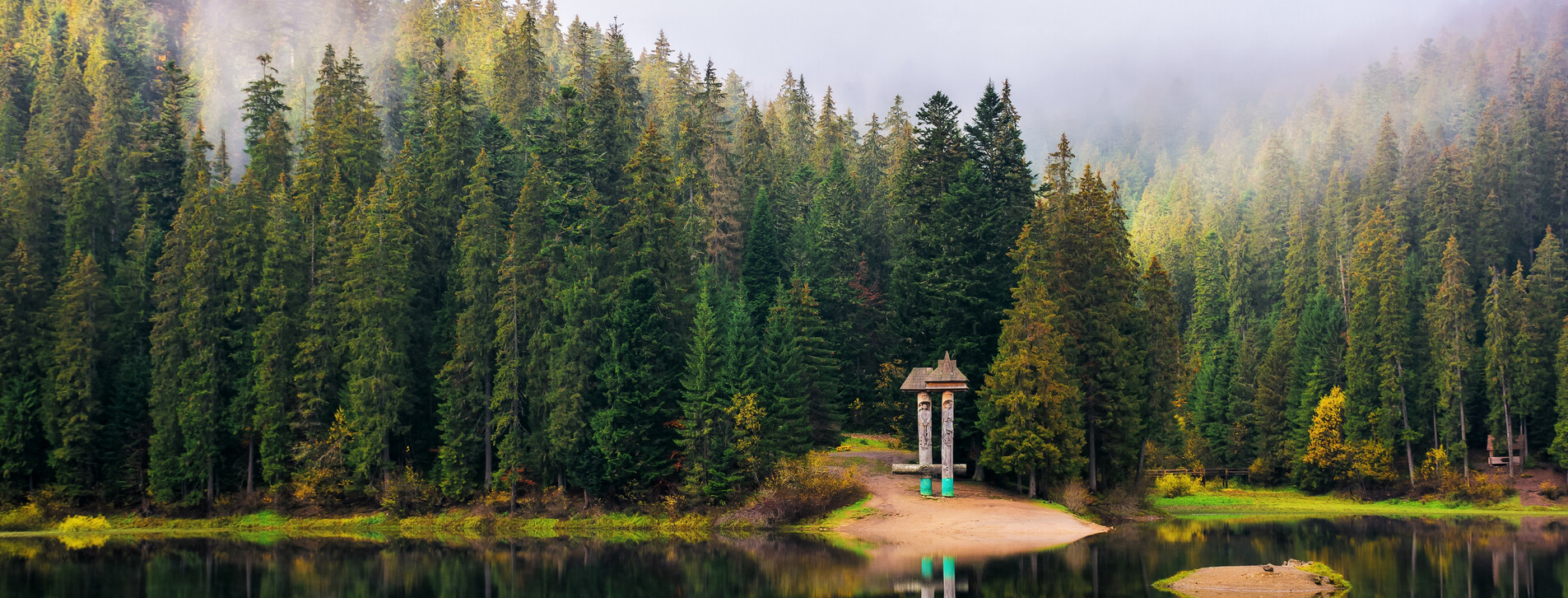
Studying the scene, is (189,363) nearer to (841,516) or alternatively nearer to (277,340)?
(277,340)

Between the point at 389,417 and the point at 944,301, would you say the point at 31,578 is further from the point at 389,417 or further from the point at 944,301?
the point at 944,301

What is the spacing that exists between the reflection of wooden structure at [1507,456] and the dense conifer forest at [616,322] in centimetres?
95

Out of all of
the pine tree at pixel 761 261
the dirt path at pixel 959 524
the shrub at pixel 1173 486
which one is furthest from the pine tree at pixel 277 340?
the shrub at pixel 1173 486

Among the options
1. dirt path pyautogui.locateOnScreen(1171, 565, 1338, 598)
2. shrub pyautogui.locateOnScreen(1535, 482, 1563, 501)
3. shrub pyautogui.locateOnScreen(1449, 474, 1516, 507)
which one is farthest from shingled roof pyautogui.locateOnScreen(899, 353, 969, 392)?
shrub pyautogui.locateOnScreen(1535, 482, 1563, 501)

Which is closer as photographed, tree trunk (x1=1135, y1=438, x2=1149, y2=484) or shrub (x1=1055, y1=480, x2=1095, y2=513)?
shrub (x1=1055, y1=480, x2=1095, y2=513)

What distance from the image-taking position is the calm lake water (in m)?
29.1

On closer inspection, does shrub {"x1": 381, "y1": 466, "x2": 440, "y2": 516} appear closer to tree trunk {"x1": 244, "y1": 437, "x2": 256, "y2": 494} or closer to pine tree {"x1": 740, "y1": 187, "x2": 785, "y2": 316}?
tree trunk {"x1": 244, "y1": 437, "x2": 256, "y2": 494}

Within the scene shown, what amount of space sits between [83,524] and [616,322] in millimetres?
29238

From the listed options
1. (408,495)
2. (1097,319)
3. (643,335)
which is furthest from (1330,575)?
(408,495)

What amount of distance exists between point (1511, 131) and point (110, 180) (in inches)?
4326

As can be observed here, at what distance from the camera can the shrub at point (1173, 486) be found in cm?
7200

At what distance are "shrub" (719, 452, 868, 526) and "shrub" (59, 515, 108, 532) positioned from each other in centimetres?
3288

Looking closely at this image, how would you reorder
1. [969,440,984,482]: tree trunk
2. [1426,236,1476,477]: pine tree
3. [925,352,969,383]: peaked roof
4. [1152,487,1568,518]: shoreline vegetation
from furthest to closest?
[1426,236,1476,477]: pine tree < [1152,487,1568,518]: shoreline vegetation < [969,440,984,482]: tree trunk < [925,352,969,383]: peaked roof

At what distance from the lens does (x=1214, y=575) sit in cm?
2877
